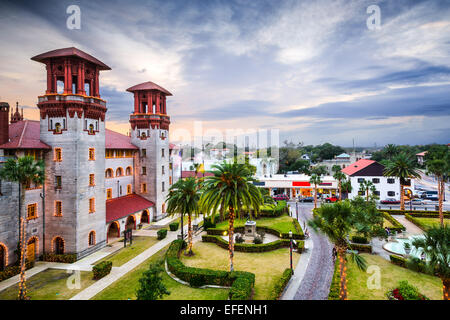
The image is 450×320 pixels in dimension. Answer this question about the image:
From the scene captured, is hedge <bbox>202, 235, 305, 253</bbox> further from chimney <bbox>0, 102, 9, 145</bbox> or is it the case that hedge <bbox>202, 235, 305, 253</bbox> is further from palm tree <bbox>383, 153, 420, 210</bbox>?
palm tree <bbox>383, 153, 420, 210</bbox>

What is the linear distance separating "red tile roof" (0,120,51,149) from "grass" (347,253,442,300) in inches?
1414

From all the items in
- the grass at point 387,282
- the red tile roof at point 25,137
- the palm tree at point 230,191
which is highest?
the red tile roof at point 25,137

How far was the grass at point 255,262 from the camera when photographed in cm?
2491

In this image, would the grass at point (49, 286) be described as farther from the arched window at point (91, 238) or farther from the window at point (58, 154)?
the window at point (58, 154)

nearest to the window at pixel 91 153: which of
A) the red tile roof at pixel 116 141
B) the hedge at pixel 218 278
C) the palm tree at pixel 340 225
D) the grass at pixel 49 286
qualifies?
the red tile roof at pixel 116 141

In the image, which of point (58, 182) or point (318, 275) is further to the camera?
point (58, 182)

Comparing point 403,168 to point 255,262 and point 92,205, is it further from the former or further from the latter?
point 92,205

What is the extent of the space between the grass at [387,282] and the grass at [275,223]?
14427 mm

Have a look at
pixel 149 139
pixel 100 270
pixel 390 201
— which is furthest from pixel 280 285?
pixel 390 201

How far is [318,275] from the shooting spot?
25.7 m

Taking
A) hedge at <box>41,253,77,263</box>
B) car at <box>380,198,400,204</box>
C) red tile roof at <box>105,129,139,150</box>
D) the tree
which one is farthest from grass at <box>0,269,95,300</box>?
car at <box>380,198,400,204</box>

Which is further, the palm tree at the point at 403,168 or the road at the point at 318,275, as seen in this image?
the palm tree at the point at 403,168

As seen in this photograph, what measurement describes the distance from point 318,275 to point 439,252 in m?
11.6
